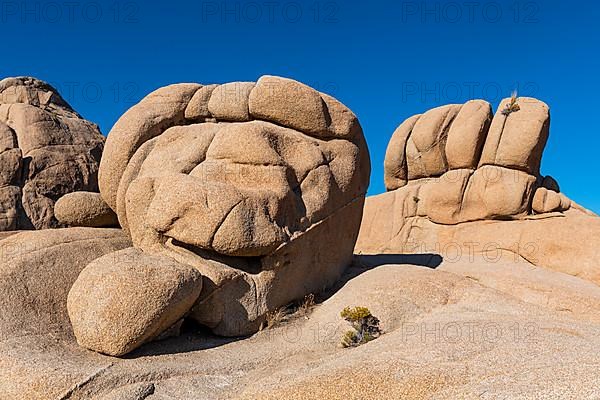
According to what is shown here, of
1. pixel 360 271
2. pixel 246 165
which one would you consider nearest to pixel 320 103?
pixel 246 165

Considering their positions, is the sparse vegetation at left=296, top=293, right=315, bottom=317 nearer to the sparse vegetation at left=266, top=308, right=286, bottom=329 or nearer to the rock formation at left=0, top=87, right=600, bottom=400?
the rock formation at left=0, top=87, right=600, bottom=400

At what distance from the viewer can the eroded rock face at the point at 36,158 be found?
52.4ft

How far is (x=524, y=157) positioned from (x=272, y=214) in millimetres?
12188

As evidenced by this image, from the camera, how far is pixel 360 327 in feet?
23.3

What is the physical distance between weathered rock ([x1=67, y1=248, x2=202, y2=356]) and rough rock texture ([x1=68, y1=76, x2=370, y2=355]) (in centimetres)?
2

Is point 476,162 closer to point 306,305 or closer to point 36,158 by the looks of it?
point 306,305

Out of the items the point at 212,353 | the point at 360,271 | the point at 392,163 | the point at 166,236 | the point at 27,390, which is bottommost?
the point at 27,390

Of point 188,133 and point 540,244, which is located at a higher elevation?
point 540,244

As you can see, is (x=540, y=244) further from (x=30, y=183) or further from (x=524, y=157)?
(x=30, y=183)

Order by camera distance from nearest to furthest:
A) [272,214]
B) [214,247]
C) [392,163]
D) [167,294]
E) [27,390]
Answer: [27,390]
[167,294]
[214,247]
[272,214]
[392,163]

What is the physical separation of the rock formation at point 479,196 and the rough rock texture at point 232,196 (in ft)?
26.9

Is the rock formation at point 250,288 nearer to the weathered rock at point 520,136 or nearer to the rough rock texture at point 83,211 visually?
the rough rock texture at point 83,211

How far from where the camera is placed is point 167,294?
6.19m

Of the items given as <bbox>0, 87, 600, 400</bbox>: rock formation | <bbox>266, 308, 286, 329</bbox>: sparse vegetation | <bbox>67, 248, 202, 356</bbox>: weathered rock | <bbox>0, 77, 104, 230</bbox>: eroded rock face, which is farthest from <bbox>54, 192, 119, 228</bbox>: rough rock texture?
<bbox>0, 77, 104, 230</bbox>: eroded rock face
